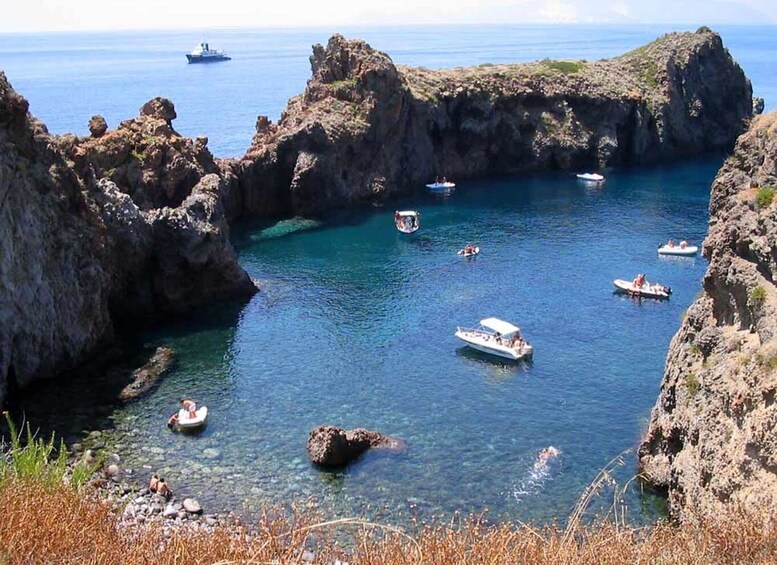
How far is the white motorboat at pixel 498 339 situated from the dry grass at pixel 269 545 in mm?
35696

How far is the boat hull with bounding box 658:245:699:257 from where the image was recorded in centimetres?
7562

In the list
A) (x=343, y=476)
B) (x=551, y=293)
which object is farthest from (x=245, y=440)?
(x=551, y=293)

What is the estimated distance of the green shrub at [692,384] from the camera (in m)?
33.0

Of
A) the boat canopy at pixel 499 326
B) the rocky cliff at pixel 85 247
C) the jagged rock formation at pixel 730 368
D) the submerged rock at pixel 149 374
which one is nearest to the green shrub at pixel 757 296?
the jagged rock formation at pixel 730 368

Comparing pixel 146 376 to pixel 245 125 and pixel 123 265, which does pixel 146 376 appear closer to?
pixel 123 265

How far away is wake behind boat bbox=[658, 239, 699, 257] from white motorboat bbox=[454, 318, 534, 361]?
26.9 meters

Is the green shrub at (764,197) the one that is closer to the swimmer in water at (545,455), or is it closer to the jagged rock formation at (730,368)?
the jagged rock formation at (730,368)

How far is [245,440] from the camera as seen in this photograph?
41.3m

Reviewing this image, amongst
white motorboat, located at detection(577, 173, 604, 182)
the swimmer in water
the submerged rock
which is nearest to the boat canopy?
the swimmer in water

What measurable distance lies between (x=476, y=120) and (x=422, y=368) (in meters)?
72.5

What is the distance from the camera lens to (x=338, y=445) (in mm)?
38625

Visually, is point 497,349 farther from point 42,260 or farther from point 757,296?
point 42,260

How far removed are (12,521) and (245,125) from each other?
138756 mm

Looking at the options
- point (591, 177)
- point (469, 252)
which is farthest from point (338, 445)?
point (591, 177)
